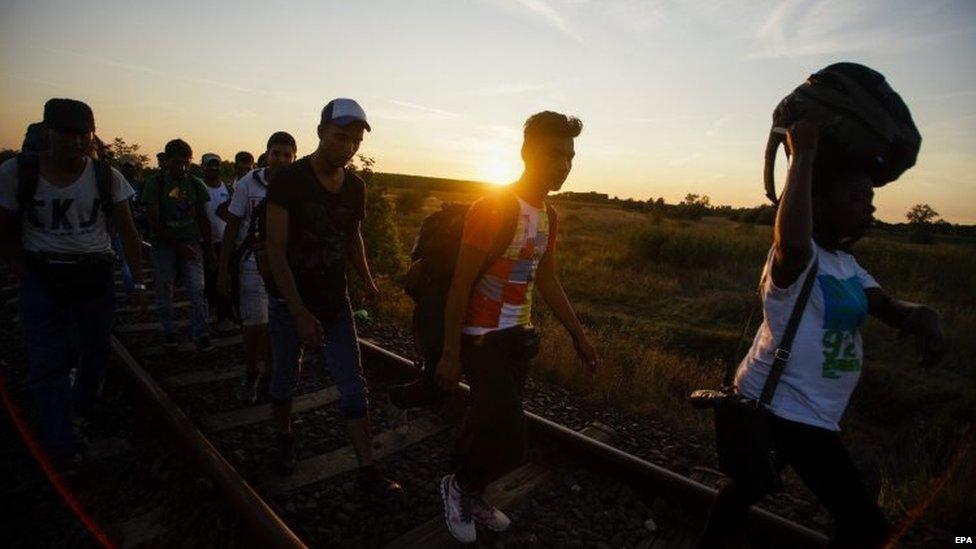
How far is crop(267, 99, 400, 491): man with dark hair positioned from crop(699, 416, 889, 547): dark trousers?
2302 mm

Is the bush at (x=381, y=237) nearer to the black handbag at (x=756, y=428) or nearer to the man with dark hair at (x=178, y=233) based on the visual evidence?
the man with dark hair at (x=178, y=233)

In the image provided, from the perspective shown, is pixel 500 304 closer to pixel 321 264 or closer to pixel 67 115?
pixel 321 264

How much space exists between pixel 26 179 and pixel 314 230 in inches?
72.6

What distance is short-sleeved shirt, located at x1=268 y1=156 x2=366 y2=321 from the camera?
2.96 meters

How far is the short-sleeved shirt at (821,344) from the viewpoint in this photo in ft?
6.89

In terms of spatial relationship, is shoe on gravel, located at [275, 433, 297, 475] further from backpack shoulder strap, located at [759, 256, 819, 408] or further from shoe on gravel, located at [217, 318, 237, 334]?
shoe on gravel, located at [217, 318, 237, 334]

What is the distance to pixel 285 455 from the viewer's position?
3619 millimetres

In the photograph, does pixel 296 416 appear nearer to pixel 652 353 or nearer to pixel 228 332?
pixel 228 332

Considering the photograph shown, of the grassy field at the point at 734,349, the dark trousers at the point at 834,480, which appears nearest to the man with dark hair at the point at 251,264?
the grassy field at the point at 734,349

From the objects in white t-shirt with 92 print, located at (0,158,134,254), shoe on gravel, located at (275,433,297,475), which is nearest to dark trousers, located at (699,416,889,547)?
shoe on gravel, located at (275,433,297,475)

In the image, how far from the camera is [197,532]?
2945 mm

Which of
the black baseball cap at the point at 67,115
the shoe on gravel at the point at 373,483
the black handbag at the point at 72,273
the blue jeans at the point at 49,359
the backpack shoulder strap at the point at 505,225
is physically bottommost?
the shoe on gravel at the point at 373,483

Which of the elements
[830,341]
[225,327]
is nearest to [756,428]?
[830,341]

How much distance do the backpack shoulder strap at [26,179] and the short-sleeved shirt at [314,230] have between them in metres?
1.62
